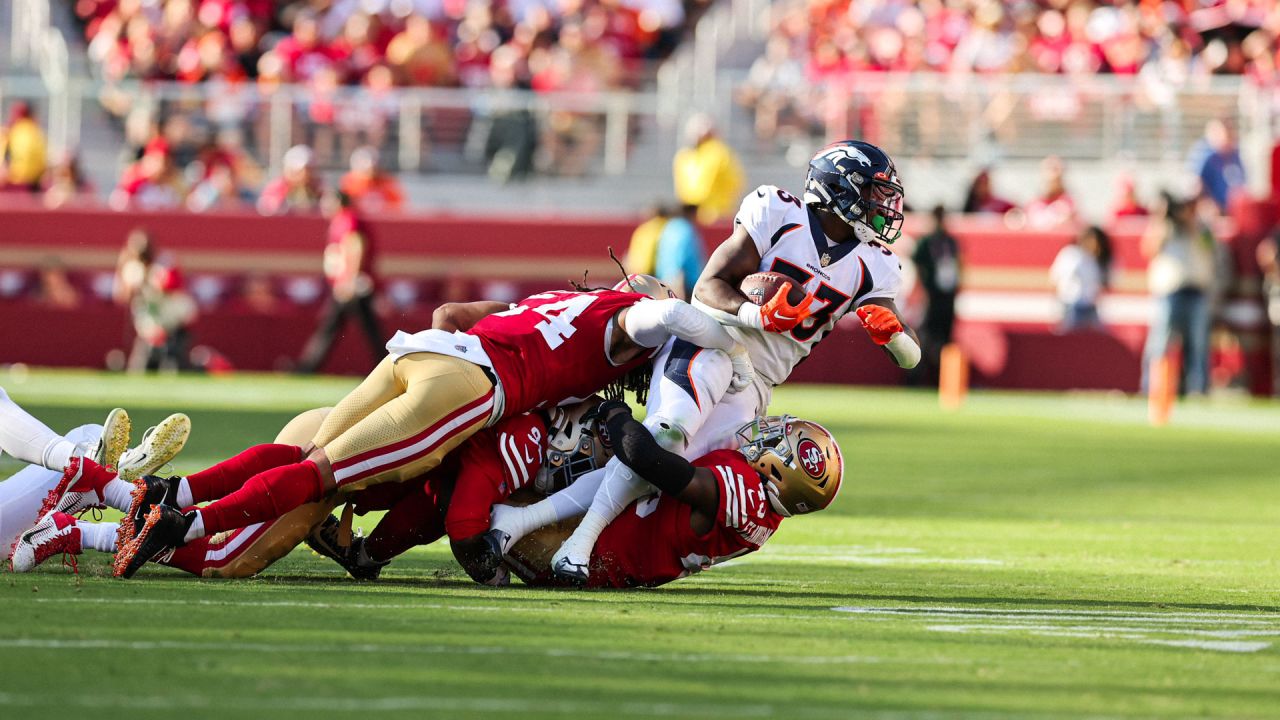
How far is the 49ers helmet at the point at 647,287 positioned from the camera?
28.6ft

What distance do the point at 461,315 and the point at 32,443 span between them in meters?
1.79

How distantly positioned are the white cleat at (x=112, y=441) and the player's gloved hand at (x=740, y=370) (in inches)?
95.5

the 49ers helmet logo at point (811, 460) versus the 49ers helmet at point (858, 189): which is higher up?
the 49ers helmet at point (858, 189)

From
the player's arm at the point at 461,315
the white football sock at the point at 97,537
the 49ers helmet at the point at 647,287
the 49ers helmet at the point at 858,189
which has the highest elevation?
the 49ers helmet at the point at 858,189

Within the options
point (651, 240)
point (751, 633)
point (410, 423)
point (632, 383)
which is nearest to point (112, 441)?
point (410, 423)

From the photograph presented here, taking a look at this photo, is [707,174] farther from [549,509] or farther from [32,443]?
[32,443]

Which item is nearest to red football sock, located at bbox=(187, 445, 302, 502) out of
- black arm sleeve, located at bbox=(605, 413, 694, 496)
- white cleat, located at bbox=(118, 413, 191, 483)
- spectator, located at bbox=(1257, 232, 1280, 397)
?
white cleat, located at bbox=(118, 413, 191, 483)

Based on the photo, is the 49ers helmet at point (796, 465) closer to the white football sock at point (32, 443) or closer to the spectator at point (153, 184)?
the white football sock at point (32, 443)

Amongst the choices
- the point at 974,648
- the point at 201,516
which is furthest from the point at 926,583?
the point at 201,516

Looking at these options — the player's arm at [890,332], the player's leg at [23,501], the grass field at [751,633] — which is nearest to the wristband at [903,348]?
the player's arm at [890,332]

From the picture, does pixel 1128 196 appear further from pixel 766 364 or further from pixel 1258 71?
pixel 766 364

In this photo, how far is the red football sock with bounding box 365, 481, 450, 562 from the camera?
8.12m

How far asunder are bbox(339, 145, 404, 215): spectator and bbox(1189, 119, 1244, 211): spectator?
957cm

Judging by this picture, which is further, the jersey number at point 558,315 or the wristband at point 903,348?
the wristband at point 903,348
